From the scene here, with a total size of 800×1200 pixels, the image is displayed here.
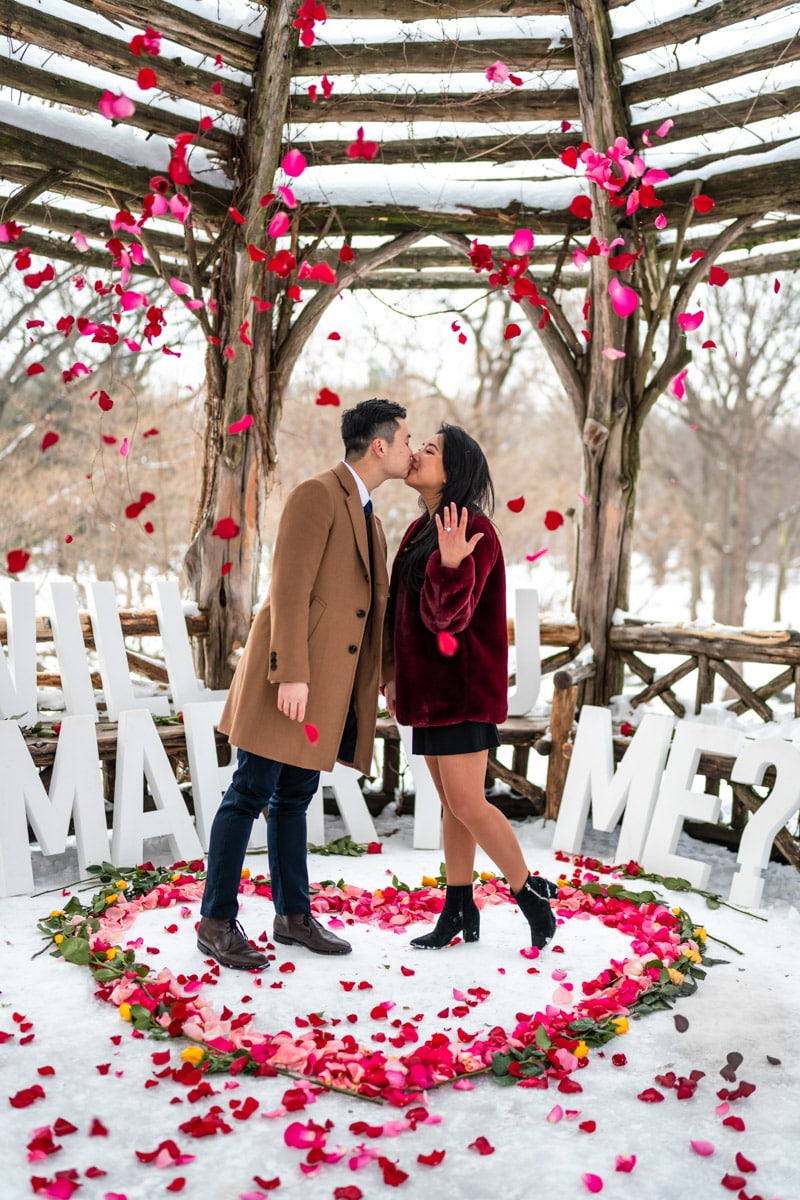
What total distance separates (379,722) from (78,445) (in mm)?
6198

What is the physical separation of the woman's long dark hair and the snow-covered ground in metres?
1.21

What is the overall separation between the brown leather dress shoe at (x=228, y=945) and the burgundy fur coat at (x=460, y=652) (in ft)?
2.67

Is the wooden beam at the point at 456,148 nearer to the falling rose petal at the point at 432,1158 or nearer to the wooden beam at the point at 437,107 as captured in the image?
the wooden beam at the point at 437,107

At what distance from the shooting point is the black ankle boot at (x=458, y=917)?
10.6 ft

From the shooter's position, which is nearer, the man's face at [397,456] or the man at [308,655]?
the man at [308,655]

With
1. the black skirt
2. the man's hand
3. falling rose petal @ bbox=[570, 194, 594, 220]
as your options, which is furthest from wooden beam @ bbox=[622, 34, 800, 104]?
the man's hand

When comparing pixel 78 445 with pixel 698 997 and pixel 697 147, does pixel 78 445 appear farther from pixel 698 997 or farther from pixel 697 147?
pixel 698 997

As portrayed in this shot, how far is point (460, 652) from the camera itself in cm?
301

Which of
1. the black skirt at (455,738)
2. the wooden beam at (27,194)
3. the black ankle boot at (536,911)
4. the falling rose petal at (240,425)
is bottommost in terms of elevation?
the black ankle boot at (536,911)

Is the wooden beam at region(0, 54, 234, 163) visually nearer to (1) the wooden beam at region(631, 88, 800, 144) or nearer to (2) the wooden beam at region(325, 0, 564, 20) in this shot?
(2) the wooden beam at region(325, 0, 564, 20)

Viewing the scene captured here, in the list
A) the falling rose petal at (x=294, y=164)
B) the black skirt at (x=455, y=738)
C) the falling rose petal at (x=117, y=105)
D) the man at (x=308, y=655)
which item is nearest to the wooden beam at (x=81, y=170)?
the falling rose petal at (x=117, y=105)

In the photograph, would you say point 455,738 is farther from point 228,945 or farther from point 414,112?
point 414,112

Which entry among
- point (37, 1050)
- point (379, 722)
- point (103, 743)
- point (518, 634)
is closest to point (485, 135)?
point (518, 634)

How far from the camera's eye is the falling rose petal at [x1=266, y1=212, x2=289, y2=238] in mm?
4820
